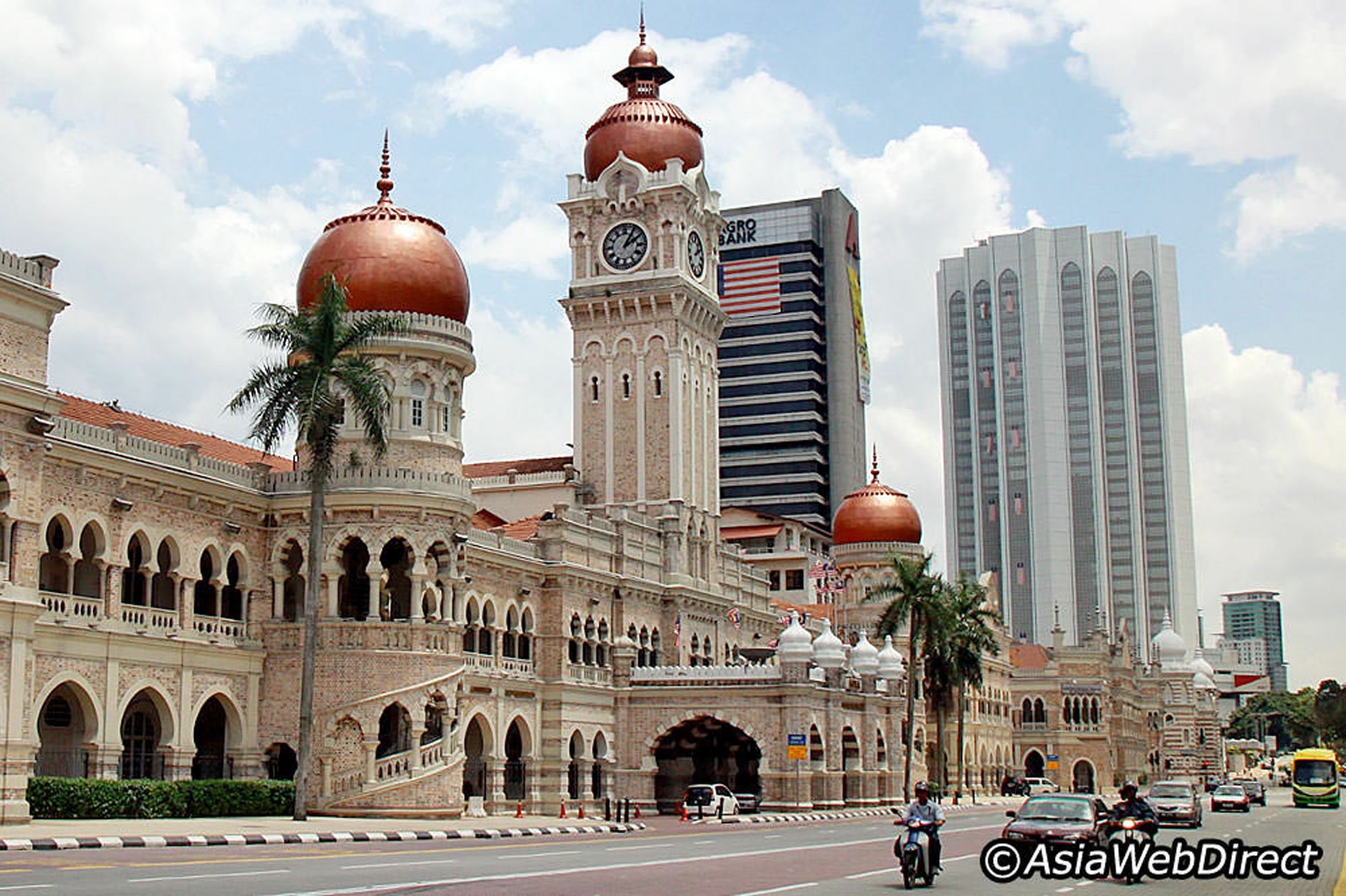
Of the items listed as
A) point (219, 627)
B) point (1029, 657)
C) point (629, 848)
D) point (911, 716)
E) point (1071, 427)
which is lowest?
point (629, 848)

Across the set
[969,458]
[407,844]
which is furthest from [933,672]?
[969,458]

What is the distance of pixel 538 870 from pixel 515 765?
31368 mm

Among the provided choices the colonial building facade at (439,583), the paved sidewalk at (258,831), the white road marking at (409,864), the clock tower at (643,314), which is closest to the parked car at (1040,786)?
the colonial building facade at (439,583)

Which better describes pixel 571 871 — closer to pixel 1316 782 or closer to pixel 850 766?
pixel 850 766

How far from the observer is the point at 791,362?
476 feet

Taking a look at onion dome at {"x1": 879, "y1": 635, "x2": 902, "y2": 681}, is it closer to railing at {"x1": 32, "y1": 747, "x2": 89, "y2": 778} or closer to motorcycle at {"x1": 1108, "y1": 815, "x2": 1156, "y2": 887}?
railing at {"x1": 32, "y1": 747, "x2": 89, "y2": 778}

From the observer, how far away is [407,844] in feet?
105

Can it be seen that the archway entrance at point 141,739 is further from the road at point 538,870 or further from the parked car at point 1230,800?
the parked car at point 1230,800

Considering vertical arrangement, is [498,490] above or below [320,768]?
above

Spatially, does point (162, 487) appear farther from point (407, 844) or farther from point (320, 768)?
point (407, 844)

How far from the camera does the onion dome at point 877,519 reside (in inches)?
3529

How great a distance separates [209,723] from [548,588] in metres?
16.2

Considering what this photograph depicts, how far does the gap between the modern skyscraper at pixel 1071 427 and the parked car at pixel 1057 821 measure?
144 metres

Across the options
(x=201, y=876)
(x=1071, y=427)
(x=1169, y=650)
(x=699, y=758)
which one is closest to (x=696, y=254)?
(x=699, y=758)
